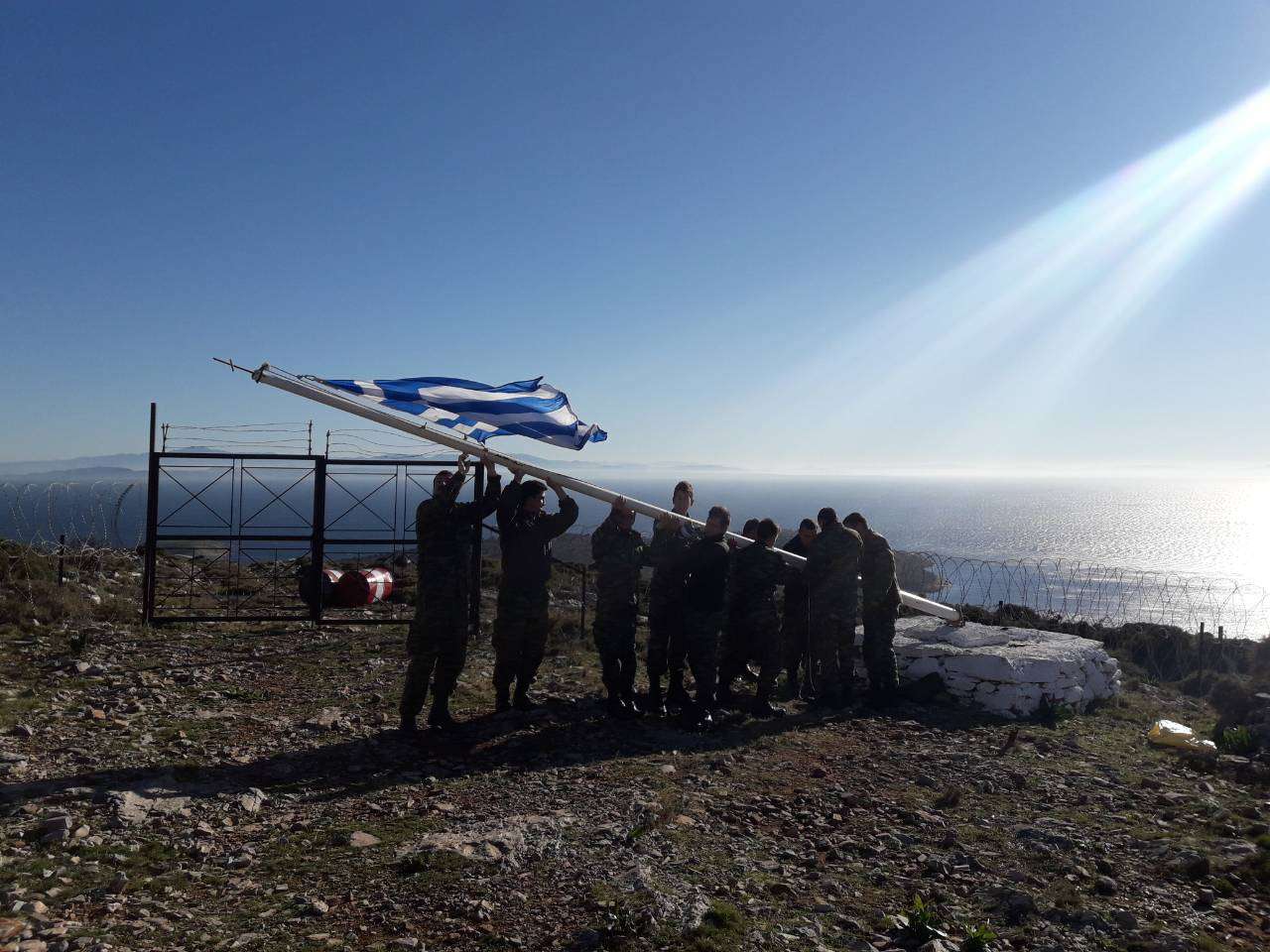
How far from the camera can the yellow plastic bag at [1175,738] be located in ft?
28.3

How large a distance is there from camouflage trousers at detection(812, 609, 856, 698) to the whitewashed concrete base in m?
1.52

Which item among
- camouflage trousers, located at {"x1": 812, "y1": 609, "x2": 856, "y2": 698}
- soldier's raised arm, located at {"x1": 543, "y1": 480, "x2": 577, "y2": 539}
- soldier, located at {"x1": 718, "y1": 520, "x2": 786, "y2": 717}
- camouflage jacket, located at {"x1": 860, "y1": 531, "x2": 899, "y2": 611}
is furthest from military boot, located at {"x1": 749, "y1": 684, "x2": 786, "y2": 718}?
soldier's raised arm, located at {"x1": 543, "y1": 480, "x2": 577, "y2": 539}

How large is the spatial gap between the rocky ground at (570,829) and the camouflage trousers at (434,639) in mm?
424

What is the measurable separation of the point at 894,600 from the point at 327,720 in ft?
20.5

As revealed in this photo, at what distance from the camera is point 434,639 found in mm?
6957

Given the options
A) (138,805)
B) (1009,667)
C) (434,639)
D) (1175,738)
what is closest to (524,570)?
(434,639)

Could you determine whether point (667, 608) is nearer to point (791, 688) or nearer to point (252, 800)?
point (791, 688)

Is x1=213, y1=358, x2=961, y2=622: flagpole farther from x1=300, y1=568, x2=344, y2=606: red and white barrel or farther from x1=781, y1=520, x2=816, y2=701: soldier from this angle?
x1=300, y1=568, x2=344, y2=606: red and white barrel

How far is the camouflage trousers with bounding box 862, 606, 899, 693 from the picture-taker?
9.52 metres

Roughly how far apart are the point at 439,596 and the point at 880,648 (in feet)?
17.6

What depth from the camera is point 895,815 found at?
597cm

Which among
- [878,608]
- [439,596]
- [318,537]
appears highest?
[318,537]

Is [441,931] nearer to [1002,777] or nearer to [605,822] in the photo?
[605,822]

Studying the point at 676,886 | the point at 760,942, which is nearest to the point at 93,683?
the point at 676,886
